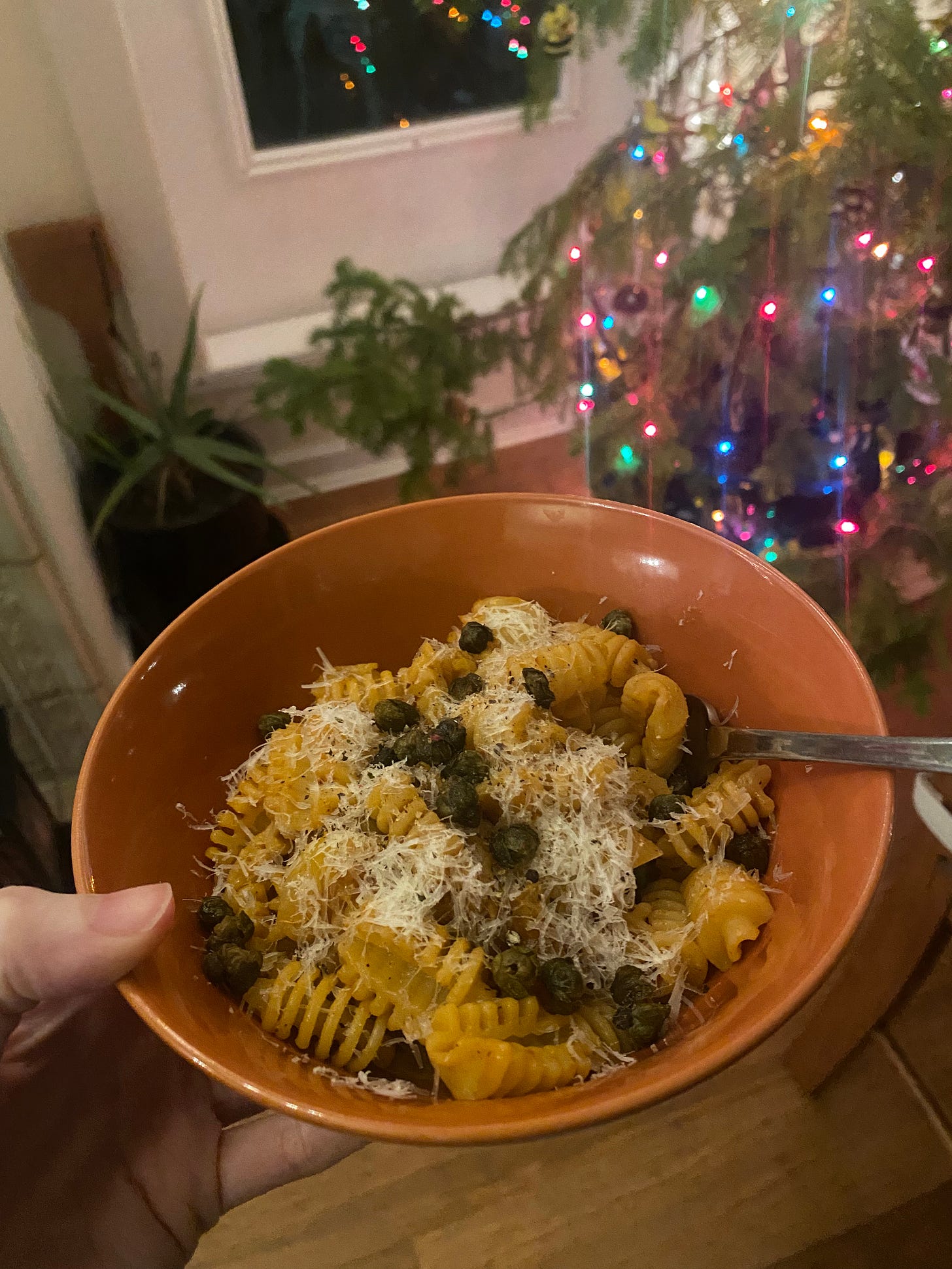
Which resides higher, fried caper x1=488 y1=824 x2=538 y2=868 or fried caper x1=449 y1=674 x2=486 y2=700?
fried caper x1=449 y1=674 x2=486 y2=700

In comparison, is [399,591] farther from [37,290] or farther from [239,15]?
[239,15]

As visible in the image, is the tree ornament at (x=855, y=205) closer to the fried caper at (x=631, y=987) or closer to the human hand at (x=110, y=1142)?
the fried caper at (x=631, y=987)

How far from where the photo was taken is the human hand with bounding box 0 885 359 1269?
101 centimetres

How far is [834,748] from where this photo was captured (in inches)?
33.6

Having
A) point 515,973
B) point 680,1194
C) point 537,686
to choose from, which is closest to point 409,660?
point 537,686

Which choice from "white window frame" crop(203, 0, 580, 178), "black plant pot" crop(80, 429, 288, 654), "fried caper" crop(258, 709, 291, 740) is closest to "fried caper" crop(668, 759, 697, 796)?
"fried caper" crop(258, 709, 291, 740)

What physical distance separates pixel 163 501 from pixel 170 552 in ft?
0.43

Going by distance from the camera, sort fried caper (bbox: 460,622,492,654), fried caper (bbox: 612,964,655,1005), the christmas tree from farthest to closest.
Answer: the christmas tree
fried caper (bbox: 460,622,492,654)
fried caper (bbox: 612,964,655,1005)

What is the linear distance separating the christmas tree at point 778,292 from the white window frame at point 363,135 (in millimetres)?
582

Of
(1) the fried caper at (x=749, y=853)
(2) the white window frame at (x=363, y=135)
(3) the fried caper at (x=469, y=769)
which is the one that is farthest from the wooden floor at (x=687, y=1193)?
(2) the white window frame at (x=363, y=135)

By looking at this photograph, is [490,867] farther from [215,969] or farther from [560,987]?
[215,969]

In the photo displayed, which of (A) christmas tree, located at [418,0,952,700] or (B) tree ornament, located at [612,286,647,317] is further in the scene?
(B) tree ornament, located at [612,286,647,317]

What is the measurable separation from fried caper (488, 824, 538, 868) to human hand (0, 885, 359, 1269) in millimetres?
413

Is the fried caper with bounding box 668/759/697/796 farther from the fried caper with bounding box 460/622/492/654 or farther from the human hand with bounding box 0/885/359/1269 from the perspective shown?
the human hand with bounding box 0/885/359/1269
